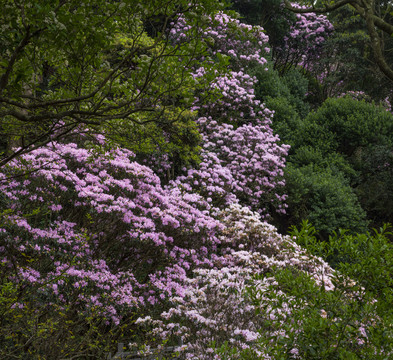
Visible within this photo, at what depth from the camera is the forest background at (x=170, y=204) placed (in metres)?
3.04

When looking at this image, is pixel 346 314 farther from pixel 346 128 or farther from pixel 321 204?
pixel 346 128

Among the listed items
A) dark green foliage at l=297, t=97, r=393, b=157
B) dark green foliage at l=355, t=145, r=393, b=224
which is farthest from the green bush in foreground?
dark green foliage at l=297, t=97, r=393, b=157

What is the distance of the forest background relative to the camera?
9.99 feet

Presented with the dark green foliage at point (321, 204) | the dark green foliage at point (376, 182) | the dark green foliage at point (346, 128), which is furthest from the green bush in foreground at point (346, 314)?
the dark green foliage at point (346, 128)

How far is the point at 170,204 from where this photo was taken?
757 centimetres

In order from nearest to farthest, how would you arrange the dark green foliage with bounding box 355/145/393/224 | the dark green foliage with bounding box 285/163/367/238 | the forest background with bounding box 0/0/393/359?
the forest background with bounding box 0/0/393/359 → the dark green foliage with bounding box 285/163/367/238 → the dark green foliage with bounding box 355/145/393/224

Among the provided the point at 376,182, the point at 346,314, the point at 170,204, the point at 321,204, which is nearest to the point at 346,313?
the point at 346,314

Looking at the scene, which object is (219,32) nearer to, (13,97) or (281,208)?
(281,208)

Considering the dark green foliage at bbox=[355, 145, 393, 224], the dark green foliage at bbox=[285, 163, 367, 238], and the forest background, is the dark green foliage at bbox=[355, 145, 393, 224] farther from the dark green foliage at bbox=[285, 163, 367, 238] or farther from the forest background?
the dark green foliage at bbox=[285, 163, 367, 238]

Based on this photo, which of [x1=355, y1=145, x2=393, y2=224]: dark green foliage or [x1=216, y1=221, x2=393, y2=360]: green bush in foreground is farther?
[x1=355, y1=145, x2=393, y2=224]: dark green foliage

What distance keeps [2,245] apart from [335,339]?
4329 mm

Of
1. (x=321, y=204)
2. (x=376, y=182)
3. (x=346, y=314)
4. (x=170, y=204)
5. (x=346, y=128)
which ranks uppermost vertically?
(x=346, y=128)

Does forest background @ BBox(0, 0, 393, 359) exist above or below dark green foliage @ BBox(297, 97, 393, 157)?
below

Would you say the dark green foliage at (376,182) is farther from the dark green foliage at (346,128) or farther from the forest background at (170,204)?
the dark green foliage at (346,128)
